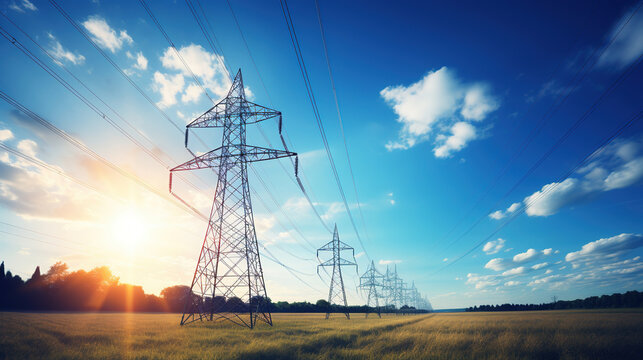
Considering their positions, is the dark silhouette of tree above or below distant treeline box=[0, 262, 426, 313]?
below

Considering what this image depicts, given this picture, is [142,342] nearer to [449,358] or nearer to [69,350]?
[69,350]

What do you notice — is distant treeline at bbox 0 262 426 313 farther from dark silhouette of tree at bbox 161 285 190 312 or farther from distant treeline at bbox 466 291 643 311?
distant treeline at bbox 466 291 643 311

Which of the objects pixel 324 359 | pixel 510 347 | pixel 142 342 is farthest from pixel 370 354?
pixel 142 342

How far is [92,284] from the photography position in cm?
6662

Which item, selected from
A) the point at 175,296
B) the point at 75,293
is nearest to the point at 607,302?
the point at 175,296

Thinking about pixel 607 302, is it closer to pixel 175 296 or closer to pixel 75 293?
pixel 175 296

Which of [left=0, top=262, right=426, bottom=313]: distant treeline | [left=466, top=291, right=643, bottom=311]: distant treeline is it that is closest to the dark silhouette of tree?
[left=0, top=262, right=426, bottom=313]: distant treeline

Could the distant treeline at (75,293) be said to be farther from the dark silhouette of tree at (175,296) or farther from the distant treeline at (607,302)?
the distant treeline at (607,302)

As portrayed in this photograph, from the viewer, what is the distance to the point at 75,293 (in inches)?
2436

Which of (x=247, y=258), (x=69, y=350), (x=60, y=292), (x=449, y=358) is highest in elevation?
(x=247, y=258)

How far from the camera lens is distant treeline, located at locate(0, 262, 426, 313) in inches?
2153

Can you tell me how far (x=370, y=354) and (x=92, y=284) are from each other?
84.6 m

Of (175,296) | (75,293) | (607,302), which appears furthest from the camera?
(607,302)

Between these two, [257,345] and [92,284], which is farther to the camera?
[92,284]
